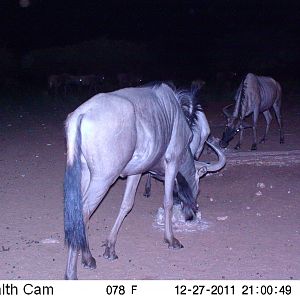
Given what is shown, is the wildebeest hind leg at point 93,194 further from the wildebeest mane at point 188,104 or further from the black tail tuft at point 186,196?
the wildebeest mane at point 188,104

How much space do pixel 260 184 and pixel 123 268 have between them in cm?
394

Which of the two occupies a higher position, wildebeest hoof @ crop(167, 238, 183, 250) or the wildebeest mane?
the wildebeest mane

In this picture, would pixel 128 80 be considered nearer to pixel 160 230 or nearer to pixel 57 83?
pixel 57 83

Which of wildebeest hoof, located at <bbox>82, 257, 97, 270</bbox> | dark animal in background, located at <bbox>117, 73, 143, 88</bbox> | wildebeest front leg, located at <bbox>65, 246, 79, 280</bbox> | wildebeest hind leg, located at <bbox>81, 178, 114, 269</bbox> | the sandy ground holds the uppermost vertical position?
wildebeest hind leg, located at <bbox>81, 178, 114, 269</bbox>

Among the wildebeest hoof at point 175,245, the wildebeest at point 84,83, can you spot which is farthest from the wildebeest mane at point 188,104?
the wildebeest at point 84,83

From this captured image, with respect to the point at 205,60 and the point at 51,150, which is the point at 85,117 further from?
the point at 205,60

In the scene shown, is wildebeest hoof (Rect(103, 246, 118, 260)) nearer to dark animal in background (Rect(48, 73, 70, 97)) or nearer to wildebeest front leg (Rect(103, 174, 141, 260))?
wildebeest front leg (Rect(103, 174, 141, 260))

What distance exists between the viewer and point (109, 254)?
5605 mm

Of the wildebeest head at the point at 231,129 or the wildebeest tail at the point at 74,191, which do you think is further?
the wildebeest head at the point at 231,129

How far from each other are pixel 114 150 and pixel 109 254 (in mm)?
1351

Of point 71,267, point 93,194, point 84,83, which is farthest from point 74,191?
point 84,83

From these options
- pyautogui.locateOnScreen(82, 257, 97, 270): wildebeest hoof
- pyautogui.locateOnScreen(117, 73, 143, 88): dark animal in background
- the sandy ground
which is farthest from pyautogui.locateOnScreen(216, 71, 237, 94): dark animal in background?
pyautogui.locateOnScreen(82, 257, 97, 270): wildebeest hoof

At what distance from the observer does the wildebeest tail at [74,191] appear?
4727mm

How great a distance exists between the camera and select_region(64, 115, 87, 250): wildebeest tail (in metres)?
4.73
